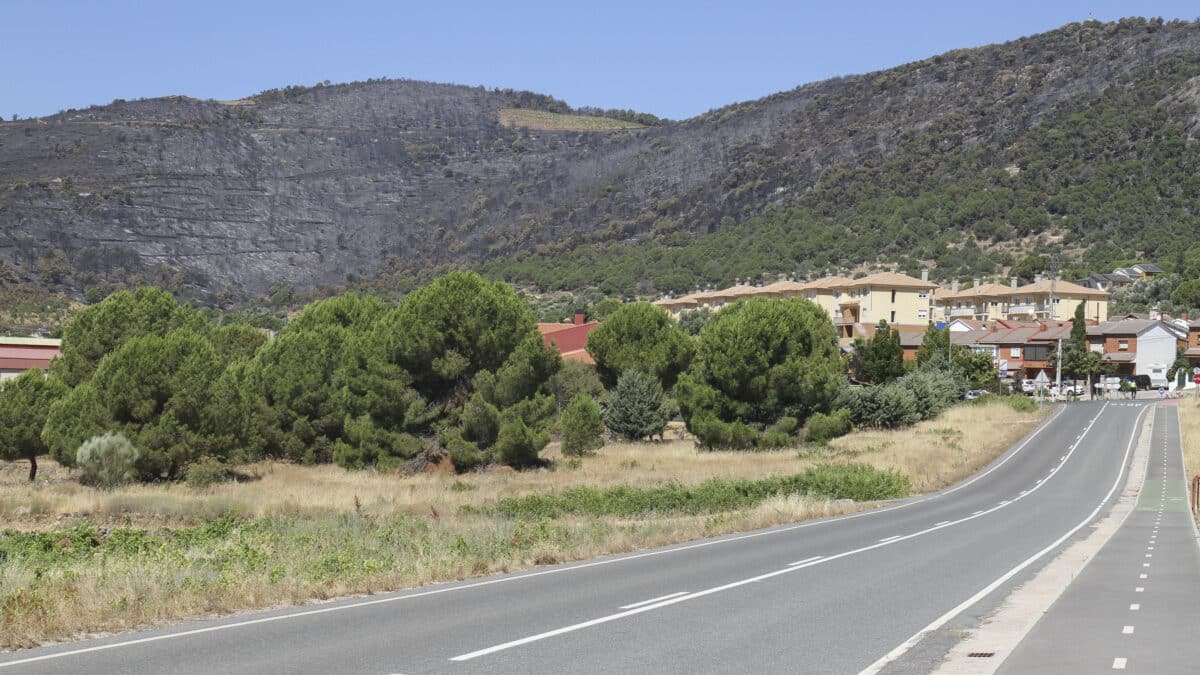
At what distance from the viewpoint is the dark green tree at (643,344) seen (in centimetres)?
6794

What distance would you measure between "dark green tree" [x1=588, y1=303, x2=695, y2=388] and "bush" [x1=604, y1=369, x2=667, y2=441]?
533 cm

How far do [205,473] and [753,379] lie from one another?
25404mm

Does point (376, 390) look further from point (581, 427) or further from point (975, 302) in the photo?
point (975, 302)

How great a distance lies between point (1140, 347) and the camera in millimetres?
108250

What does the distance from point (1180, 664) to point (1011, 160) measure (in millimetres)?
194955

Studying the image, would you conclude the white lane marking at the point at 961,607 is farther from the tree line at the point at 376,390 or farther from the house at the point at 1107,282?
the house at the point at 1107,282

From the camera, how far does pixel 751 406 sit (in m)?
56.5

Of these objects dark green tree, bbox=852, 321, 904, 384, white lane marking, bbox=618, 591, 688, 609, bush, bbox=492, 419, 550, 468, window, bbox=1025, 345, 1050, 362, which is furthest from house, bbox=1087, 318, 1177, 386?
white lane marking, bbox=618, 591, 688, 609

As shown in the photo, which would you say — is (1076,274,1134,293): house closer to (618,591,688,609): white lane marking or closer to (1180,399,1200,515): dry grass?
(1180,399,1200,515): dry grass

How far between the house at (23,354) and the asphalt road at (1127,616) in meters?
60.3

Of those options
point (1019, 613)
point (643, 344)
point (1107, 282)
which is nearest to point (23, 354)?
point (643, 344)

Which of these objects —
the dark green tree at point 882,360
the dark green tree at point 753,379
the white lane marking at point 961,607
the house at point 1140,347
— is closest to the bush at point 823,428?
the dark green tree at point 753,379

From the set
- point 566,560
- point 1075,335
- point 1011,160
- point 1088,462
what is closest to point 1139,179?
point 1011,160

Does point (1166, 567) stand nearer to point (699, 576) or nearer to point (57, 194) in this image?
point (699, 576)
